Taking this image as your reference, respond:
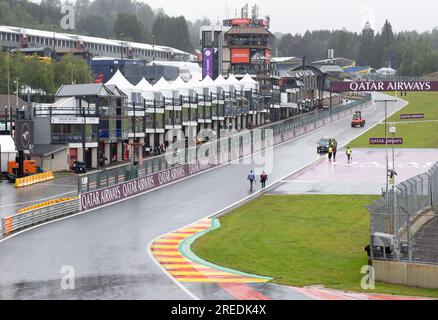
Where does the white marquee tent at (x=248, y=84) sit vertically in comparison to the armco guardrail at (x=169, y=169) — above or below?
above

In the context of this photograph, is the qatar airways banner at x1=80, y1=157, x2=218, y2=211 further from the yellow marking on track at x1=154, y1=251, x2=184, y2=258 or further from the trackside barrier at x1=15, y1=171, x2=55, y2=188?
the yellow marking on track at x1=154, y1=251, x2=184, y2=258

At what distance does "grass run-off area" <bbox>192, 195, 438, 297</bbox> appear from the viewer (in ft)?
111

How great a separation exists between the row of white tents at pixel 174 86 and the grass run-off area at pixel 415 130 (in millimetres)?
22629

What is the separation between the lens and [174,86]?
4358 inches

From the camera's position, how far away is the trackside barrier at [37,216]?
44112mm

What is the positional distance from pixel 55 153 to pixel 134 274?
4167cm

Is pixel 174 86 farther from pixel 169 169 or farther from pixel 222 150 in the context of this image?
pixel 169 169

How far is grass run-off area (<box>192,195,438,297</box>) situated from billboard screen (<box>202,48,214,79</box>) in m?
95.5

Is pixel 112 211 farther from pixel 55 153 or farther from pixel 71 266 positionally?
pixel 55 153

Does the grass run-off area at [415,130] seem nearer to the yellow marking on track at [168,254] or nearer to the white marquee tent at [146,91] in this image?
the white marquee tent at [146,91]

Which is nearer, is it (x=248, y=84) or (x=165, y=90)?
(x=165, y=90)

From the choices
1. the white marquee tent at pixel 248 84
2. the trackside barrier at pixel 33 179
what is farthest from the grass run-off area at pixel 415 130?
the trackside barrier at pixel 33 179

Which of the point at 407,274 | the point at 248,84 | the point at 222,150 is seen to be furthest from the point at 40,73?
the point at 407,274

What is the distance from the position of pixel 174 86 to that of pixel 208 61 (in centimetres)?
4243
